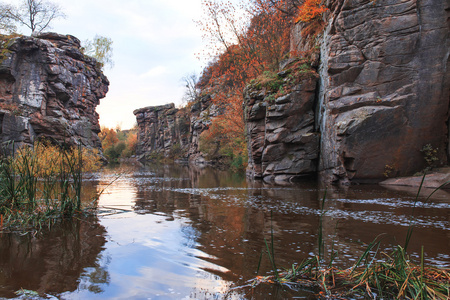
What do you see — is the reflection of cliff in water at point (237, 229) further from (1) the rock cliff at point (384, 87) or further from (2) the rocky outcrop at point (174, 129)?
(2) the rocky outcrop at point (174, 129)

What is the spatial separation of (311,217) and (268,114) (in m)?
11.0

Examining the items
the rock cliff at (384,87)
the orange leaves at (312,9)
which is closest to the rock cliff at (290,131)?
the rock cliff at (384,87)

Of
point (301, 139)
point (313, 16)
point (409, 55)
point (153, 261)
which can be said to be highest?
point (313, 16)

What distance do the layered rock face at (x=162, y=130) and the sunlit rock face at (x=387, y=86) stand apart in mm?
53789

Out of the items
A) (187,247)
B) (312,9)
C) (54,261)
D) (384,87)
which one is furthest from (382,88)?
(54,261)

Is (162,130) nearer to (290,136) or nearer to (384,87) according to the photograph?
(290,136)

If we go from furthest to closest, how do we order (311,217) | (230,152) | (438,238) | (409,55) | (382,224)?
(230,152) → (409,55) → (311,217) → (382,224) → (438,238)

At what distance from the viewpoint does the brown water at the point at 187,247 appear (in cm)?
263

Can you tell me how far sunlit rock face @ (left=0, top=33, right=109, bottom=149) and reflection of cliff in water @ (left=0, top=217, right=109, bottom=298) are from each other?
20.8 meters

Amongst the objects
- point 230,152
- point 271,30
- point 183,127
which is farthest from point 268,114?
point 183,127

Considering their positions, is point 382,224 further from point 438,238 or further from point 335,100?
point 335,100

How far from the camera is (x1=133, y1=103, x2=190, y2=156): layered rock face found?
222ft

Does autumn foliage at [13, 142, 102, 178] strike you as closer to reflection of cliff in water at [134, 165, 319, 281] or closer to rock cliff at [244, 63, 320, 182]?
reflection of cliff in water at [134, 165, 319, 281]

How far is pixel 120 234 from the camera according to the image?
4.51 m
